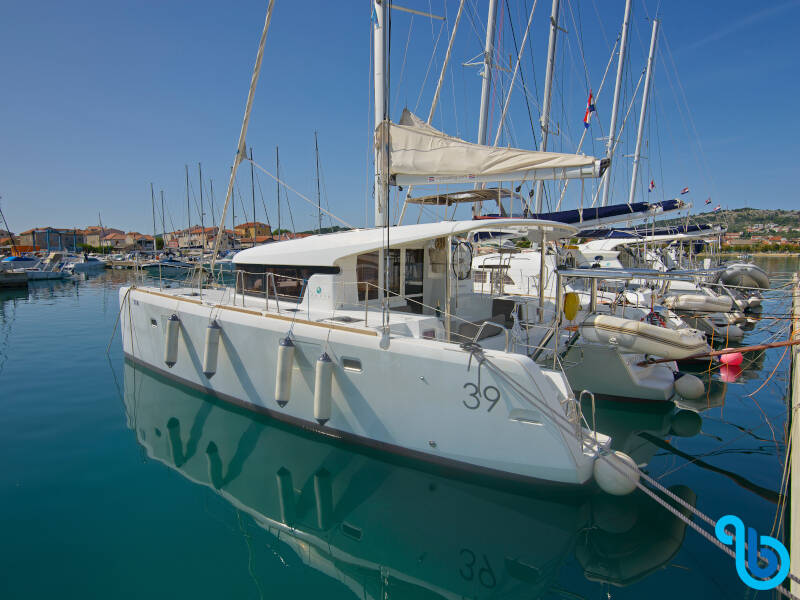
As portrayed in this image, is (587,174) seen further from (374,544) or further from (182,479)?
(182,479)

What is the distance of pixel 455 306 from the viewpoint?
750cm

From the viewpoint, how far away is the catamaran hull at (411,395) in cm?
483

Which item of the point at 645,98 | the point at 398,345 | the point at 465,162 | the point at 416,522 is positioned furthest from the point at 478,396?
the point at 645,98

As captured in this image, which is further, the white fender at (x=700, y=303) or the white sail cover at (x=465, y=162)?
the white fender at (x=700, y=303)

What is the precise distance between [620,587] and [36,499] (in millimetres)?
6357

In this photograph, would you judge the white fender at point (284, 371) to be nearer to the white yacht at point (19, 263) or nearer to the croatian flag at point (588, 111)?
the croatian flag at point (588, 111)

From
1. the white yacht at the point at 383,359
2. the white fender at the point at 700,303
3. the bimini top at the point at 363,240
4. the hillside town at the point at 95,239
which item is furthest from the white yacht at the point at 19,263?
the white fender at the point at 700,303

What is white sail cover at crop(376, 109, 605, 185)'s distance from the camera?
6.68 m

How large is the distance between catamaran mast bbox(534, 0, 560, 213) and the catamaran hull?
931 cm

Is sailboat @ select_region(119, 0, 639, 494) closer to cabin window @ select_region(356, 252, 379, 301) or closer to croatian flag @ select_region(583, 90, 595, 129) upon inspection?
cabin window @ select_region(356, 252, 379, 301)

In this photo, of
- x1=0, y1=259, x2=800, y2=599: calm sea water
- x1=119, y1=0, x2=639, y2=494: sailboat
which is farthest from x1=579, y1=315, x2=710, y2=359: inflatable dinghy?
x1=119, y1=0, x2=639, y2=494: sailboat

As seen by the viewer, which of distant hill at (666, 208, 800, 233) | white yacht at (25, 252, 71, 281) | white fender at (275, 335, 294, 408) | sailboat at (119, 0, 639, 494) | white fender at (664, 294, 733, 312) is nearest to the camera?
sailboat at (119, 0, 639, 494)

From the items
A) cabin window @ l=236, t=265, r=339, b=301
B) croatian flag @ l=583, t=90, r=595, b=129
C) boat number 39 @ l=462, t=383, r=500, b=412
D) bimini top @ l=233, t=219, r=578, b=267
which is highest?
croatian flag @ l=583, t=90, r=595, b=129

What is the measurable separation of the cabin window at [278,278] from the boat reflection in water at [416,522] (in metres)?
2.44
